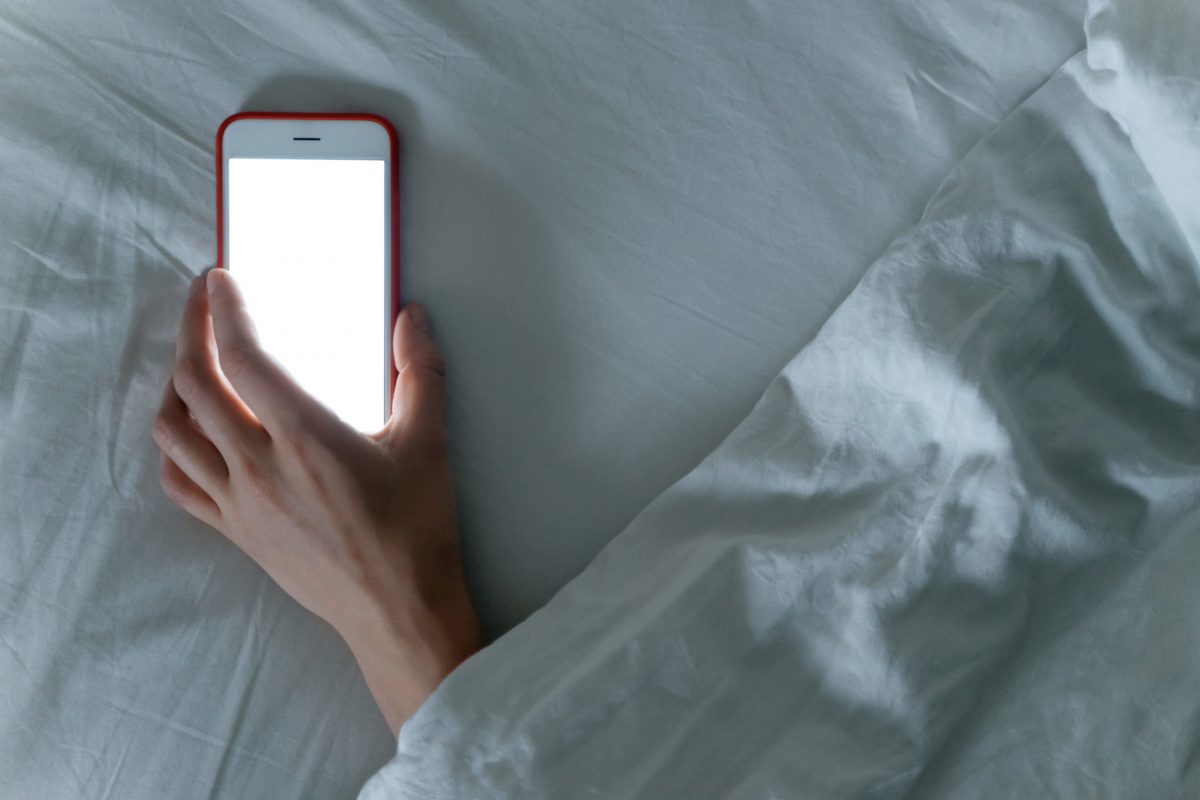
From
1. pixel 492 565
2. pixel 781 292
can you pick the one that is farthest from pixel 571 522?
pixel 781 292

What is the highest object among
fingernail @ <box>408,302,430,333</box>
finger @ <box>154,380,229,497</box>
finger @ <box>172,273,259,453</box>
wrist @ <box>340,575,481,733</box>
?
fingernail @ <box>408,302,430,333</box>

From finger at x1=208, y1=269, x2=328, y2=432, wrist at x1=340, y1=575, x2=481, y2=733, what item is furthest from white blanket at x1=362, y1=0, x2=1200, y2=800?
finger at x1=208, y1=269, x2=328, y2=432

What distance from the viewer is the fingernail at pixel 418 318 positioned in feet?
1.89

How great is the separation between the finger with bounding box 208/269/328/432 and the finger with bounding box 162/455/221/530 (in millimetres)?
60

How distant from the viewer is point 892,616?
1.52ft

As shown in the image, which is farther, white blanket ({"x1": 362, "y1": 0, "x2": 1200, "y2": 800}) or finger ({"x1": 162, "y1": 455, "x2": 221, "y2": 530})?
finger ({"x1": 162, "y1": 455, "x2": 221, "y2": 530})

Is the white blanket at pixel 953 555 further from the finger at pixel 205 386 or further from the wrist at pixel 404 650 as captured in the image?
the finger at pixel 205 386

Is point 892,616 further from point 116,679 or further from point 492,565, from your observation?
point 116,679

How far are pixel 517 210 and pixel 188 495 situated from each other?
26cm

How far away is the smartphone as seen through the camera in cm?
57

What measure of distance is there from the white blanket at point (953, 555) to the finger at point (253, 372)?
18 centimetres

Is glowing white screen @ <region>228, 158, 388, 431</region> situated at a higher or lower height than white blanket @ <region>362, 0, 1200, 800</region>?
higher

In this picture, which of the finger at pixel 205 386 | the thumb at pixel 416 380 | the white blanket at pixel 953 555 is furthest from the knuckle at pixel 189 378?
the white blanket at pixel 953 555

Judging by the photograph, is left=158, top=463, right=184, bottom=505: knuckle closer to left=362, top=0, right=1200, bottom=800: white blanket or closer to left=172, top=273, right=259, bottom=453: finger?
left=172, top=273, right=259, bottom=453: finger
